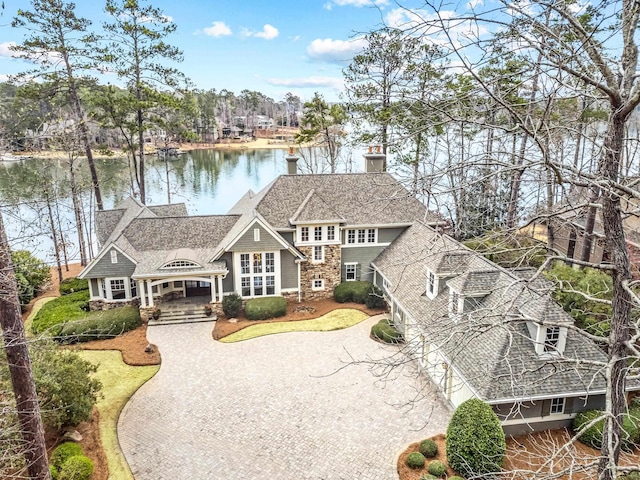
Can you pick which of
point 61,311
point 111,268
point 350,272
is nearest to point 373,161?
point 350,272

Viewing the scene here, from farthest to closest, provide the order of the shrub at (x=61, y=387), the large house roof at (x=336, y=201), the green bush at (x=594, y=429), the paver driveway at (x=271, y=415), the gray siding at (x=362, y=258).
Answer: the gray siding at (x=362, y=258), the large house roof at (x=336, y=201), the paver driveway at (x=271, y=415), the green bush at (x=594, y=429), the shrub at (x=61, y=387)

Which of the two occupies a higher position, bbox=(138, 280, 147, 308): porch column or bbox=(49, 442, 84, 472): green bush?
bbox=(138, 280, 147, 308): porch column

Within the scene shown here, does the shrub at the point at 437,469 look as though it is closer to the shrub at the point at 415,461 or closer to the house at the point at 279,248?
the shrub at the point at 415,461

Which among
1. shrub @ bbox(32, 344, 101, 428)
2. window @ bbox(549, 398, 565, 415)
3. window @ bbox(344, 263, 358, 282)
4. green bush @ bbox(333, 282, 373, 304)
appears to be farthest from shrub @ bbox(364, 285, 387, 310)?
shrub @ bbox(32, 344, 101, 428)

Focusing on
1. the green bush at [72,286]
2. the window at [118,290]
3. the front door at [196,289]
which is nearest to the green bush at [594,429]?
the front door at [196,289]

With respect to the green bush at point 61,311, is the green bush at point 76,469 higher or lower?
lower

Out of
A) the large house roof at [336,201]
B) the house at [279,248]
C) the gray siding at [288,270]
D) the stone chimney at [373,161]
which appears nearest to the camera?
the house at [279,248]

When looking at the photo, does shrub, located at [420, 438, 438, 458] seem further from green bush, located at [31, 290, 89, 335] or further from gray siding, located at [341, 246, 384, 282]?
green bush, located at [31, 290, 89, 335]

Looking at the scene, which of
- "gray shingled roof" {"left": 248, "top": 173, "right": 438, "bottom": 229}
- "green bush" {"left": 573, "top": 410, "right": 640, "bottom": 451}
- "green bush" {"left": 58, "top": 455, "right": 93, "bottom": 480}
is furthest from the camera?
"gray shingled roof" {"left": 248, "top": 173, "right": 438, "bottom": 229}
